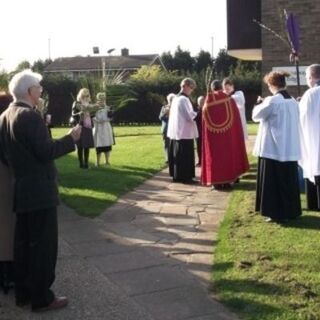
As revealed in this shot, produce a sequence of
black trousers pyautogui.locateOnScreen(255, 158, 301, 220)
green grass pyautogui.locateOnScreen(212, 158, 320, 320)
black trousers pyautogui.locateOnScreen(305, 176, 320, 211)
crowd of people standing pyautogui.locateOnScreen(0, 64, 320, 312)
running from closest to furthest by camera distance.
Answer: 1. crowd of people standing pyautogui.locateOnScreen(0, 64, 320, 312)
2. green grass pyautogui.locateOnScreen(212, 158, 320, 320)
3. black trousers pyautogui.locateOnScreen(255, 158, 301, 220)
4. black trousers pyautogui.locateOnScreen(305, 176, 320, 211)

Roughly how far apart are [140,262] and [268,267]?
4.34ft

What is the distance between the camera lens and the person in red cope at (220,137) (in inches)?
419

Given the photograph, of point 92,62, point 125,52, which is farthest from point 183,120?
point 125,52

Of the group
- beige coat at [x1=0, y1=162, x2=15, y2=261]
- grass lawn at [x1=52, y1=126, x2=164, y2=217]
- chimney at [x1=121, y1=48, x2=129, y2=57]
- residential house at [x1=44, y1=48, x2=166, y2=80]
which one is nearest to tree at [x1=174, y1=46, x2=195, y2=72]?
residential house at [x1=44, y1=48, x2=166, y2=80]

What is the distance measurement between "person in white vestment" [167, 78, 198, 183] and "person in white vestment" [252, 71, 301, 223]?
11.8 feet

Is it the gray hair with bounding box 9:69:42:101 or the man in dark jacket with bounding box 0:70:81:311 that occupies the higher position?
the gray hair with bounding box 9:69:42:101

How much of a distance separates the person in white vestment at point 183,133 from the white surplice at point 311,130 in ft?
11.7

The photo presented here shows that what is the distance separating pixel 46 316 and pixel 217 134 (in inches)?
245

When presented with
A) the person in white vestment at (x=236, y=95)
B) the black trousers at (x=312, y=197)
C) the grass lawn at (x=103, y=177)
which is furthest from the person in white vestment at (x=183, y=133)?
the black trousers at (x=312, y=197)

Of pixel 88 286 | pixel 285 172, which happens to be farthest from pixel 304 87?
pixel 88 286

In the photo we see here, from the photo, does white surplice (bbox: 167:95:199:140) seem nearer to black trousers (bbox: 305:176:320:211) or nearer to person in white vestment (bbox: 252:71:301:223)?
black trousers (bbox: 305:176:320:211)

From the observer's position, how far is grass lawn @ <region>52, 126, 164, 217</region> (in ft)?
32.6

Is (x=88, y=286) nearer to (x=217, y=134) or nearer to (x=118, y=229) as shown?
(x=118, y=229)

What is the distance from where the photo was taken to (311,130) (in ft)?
27.3
